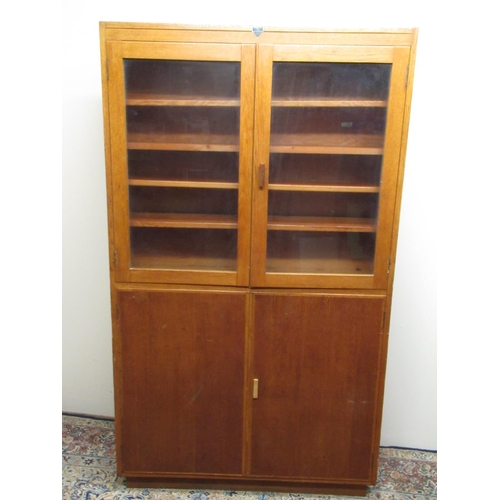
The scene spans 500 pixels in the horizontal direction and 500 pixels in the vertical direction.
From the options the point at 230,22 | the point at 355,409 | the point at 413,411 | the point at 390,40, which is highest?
the point at 230,22

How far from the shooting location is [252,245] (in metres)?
1.49

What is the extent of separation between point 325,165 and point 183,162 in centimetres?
54

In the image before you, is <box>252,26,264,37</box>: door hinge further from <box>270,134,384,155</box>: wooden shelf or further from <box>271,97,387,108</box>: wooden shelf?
<box>270,134,384,155</box>: wooden shelf

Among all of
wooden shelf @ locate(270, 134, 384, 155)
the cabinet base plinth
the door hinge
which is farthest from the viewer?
the cabinet base plinth

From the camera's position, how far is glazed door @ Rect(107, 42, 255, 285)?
1387 mm

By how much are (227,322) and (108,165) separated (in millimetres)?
714

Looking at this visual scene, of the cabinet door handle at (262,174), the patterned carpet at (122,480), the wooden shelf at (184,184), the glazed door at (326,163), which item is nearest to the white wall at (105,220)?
the patterned carpet at (122,480)

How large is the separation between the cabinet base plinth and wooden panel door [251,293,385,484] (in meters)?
0.07

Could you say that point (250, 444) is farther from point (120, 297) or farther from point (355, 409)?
point (120, 297)

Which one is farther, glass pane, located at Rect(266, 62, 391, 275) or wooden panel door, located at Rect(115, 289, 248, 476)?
wooden panel door, located at Rect(115, 289, 248, 476)

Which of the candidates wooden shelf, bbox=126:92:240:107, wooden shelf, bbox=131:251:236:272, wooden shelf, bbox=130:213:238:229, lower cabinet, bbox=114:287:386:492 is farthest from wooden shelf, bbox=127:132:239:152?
lower cabinet, bbox=114:287:386:492

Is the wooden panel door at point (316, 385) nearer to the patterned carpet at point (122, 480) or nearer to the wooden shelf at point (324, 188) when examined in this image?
the patterned carpet at point (122, 480)

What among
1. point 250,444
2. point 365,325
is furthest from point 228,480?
point 365,325

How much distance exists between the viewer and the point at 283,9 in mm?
1652
